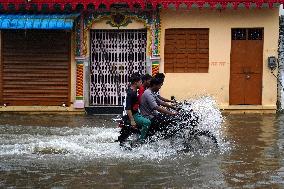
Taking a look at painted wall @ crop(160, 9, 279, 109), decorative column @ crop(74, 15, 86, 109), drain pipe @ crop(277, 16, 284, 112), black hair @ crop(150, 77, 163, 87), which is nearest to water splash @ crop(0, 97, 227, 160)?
black hair @ crop(150, 77, 163, 87)

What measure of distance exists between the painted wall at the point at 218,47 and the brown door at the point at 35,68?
3470mm

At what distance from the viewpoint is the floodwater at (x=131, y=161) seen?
355 inches

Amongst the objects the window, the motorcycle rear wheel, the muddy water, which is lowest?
the muddy water

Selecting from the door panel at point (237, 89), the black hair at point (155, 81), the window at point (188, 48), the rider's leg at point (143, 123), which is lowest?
the rider's leg at point (143, 123)

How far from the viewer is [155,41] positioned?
20359 mm

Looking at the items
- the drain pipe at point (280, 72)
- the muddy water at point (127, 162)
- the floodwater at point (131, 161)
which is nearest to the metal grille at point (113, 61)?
the drain pipe at point (280, 72)

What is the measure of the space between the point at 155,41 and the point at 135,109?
28.8ft

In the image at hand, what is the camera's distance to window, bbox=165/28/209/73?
67.2 ft

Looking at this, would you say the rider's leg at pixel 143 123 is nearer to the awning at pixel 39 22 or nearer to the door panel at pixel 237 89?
the awning at pixel 39 22

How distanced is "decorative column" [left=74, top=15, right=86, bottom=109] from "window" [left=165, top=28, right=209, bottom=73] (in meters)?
2.90

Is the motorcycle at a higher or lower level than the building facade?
lower

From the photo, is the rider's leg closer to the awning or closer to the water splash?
the water splash

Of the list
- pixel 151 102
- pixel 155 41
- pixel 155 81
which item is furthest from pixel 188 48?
pixel 151 102

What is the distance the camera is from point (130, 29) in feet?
67.3
